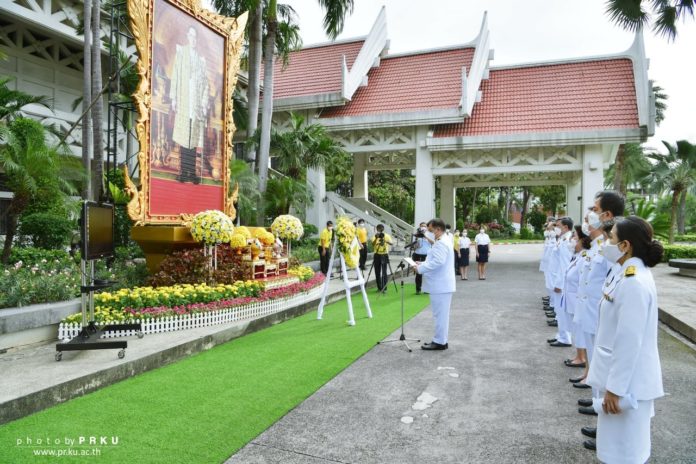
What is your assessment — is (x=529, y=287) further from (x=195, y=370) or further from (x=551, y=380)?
(x=195, y=370)

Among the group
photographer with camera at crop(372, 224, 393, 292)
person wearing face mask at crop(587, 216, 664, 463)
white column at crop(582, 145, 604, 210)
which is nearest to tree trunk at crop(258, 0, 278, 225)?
photographer with camera at crop(372, 224, 393, 292)

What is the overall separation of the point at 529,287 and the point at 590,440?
973 centimetres

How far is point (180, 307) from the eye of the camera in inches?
294

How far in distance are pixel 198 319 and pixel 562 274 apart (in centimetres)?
568

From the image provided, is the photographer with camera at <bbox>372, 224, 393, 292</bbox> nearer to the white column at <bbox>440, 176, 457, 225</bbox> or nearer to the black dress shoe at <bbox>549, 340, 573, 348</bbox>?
the black dress shoe at <bbox>549, 340, 573, 348</bbox>

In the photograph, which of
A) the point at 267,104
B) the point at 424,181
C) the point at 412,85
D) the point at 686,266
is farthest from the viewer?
the point at 412,85

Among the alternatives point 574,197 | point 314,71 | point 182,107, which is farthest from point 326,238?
point 574,197

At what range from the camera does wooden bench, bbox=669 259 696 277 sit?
1462 centimetres

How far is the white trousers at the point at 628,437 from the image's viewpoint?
2.73 metres

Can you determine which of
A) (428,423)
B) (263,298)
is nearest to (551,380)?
(428,423)

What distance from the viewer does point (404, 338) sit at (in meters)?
7.05

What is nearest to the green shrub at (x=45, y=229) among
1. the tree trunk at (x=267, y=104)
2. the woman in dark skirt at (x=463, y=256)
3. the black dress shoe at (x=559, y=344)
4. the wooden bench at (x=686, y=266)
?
the tree trunk at (x=267, y=104)

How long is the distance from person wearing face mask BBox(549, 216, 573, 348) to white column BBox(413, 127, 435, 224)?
A: 34.5ft

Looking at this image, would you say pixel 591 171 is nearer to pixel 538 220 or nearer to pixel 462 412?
pixel 462 412
